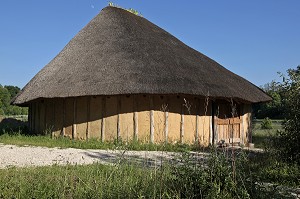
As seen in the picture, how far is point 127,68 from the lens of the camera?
14.0 meters

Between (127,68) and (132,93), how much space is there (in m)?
1.51

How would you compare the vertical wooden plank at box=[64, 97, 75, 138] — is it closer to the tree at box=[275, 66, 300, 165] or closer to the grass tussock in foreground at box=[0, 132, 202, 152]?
the grass tussock in foreground at box=[0, 132, 202, 152]

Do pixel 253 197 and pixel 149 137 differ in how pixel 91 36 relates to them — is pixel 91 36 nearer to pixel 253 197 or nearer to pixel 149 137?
pixel 149 137

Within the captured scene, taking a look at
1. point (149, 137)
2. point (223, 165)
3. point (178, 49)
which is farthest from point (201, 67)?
point (223, 165)

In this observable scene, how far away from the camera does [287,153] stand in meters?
8.24

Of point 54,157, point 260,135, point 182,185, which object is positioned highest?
point 260,135

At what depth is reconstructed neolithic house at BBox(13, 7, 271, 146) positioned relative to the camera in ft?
44.3

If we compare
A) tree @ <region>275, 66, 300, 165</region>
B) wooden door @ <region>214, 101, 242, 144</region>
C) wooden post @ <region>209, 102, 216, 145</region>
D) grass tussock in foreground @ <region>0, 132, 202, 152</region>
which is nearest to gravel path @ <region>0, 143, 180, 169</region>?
grass tussock in foreground @ <region>0, 132, 202, 152</region>

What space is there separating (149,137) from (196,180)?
9.41 metres

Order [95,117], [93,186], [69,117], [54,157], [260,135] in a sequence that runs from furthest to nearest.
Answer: [260,135] → [69,117] → [95,117] → [54,157] → [93,186]

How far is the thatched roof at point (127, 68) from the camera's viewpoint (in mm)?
13352

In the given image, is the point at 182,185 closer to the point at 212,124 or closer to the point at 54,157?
the point at 54,157

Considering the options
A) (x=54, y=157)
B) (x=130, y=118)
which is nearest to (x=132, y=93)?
(x=130, y=118)

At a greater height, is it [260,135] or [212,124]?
[212,124]
